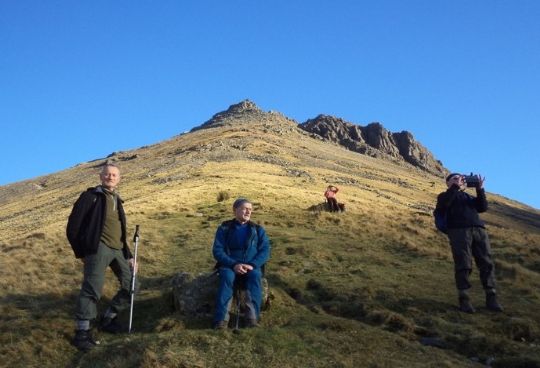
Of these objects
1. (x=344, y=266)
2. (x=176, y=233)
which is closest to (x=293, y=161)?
(x=176, y=233)

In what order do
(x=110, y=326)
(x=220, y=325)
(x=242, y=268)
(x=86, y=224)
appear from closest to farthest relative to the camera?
(x=220, y=325) < (x=86, y=224) < (x=242, y=268) < (x=110, y=326)

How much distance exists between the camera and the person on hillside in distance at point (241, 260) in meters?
9.52

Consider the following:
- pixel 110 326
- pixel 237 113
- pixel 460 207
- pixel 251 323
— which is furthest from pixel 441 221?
pixel 237 113

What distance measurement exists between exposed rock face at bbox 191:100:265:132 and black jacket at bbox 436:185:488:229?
131305 millimetres

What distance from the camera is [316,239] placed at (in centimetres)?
2100

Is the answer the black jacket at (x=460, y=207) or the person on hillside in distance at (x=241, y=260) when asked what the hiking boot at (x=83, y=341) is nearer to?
the person on hillside in distance at (x=241, y=260)

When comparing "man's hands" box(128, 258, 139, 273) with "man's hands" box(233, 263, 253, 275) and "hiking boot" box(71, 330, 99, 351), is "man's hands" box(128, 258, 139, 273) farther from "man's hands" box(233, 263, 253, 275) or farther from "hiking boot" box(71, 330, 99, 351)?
"man's hands" box(233, 263, 253, 275)

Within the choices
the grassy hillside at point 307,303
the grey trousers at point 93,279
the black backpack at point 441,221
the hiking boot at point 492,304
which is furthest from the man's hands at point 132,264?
the hiking boot at point 492,304

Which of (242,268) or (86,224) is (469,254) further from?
(86,224)

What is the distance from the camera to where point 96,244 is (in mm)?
9312

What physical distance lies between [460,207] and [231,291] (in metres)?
5.85

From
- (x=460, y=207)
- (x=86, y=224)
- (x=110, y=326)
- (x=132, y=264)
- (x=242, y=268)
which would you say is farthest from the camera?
(x=460, y=207)

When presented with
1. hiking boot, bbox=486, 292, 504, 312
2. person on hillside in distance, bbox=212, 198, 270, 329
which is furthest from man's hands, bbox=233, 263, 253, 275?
hiking boot, bbox=486, 292, 504, 312

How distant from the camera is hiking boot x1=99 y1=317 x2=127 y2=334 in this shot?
9920mm
